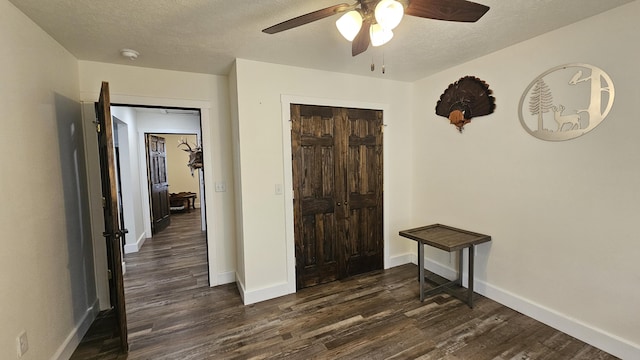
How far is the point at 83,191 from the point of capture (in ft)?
8.38

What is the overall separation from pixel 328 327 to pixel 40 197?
2.34m

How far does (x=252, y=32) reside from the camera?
6.92ft

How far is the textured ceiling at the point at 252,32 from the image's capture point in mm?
1756

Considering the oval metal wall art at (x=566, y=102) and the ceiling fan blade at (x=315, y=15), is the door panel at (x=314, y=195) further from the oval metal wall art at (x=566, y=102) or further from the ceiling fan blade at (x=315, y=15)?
the oval metal wall art at (x=566, y=102)

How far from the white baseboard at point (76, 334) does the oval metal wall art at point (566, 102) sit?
4092 mm

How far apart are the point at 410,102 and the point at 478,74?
93 cm

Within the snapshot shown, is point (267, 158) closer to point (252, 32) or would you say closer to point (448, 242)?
point (252, 32)

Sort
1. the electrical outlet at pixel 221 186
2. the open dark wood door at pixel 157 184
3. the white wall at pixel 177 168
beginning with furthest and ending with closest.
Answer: the white wall at pixel 177 168 < the open dark wood door at pixel 157 184 < the electrical outlet at pixel 221 186

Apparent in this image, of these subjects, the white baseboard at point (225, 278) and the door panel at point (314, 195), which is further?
the white baseboard at point (225, 278)

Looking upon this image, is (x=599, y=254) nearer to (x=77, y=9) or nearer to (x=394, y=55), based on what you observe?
(x=394, y=55)

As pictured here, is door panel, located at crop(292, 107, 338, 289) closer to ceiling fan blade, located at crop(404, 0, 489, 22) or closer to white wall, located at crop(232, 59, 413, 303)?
white wall, located at crop(232, 59, 413, 303)

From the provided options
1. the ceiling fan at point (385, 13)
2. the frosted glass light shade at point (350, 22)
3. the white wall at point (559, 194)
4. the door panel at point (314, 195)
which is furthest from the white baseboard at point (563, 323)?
the frosted glass light shade at point (350, 22)

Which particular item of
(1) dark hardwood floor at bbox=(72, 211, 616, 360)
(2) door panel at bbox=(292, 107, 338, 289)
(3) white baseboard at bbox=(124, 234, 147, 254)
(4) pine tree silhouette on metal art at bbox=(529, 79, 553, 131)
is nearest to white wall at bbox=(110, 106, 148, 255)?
(3) white baseboard at bbox=(124, 234, 147, 254)

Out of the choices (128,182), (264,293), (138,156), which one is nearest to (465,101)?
(264,293)
